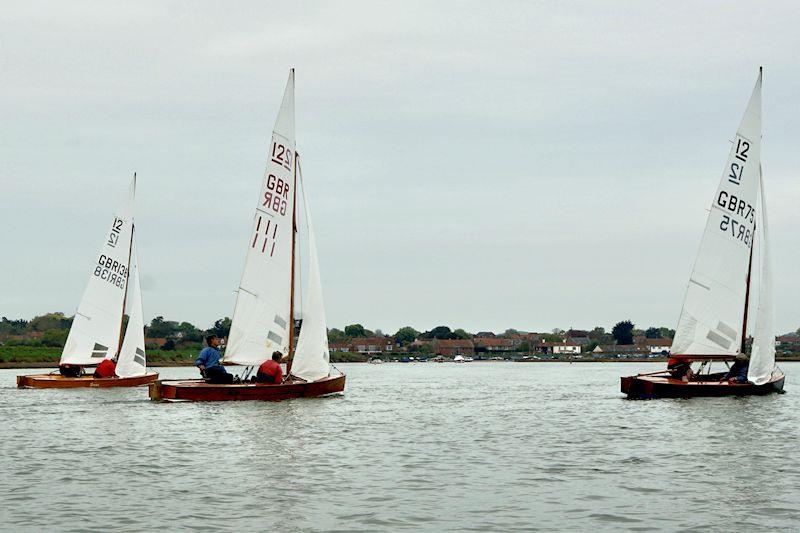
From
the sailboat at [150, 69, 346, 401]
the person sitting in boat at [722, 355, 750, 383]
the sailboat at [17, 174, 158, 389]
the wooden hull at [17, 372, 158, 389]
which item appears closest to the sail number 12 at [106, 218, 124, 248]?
the sailboat at [17, 174, 158, 389]

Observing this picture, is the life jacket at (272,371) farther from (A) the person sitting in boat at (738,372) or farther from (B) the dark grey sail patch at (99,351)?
(B) the dark grey sail patch at (99,351)

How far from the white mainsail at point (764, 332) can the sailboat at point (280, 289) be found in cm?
1452

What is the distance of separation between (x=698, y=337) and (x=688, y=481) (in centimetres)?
1984

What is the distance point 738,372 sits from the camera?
36.5 m

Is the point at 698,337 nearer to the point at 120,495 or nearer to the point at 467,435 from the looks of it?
the point at 467,435

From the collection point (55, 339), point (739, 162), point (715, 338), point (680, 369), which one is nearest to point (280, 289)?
point (680, 369)

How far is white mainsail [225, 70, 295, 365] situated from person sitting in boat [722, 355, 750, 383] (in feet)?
50.1

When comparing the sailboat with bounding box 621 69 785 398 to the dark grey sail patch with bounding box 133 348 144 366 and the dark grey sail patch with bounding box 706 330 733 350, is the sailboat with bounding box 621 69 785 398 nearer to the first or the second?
the dark grey sail patch with bounding box 706 330 733 350

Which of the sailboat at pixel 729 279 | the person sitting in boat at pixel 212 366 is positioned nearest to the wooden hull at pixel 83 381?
the person sitting in boat at pixel 212 366

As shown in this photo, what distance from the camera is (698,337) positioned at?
37.5 meters

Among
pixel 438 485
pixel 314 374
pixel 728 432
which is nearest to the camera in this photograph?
pixel 438 485

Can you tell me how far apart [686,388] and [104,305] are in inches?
1039

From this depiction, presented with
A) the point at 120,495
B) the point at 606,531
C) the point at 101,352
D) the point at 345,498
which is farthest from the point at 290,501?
the point at 101,352

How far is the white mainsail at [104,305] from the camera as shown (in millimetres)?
47625
